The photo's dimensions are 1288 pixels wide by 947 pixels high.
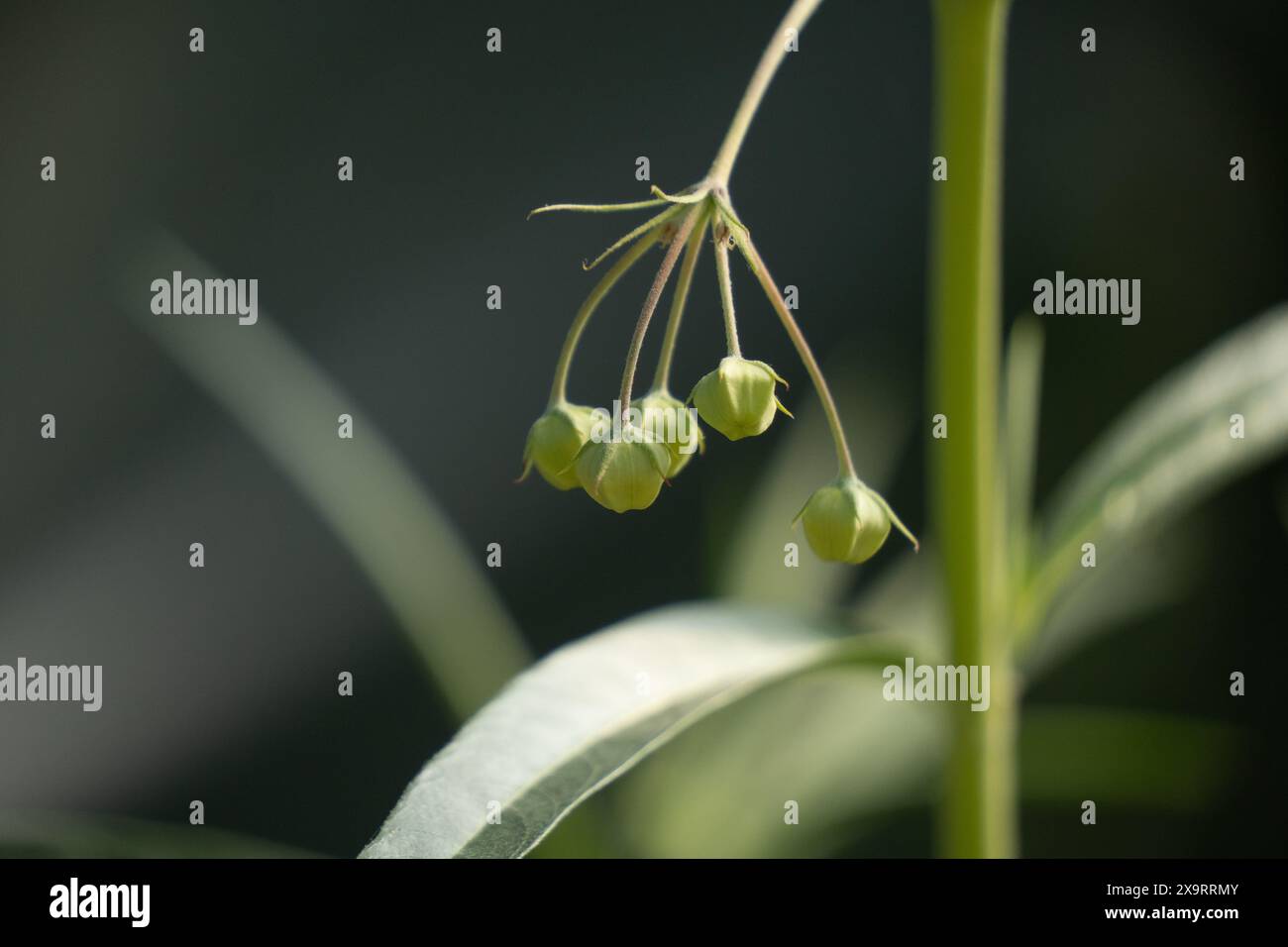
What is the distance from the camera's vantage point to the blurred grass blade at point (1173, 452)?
515 mm

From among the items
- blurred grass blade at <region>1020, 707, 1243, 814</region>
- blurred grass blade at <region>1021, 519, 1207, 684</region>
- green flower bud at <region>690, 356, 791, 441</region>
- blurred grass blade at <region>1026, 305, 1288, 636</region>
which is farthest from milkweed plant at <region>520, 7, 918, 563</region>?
blurred grass blade at <region>1020, 707, 1243, 814</region>

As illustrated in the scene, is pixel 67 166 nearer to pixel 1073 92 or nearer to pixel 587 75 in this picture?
pixel 587 75

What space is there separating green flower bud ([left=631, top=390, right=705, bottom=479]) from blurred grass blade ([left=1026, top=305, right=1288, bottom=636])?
196 millimetres

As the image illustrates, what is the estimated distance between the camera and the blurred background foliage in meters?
1.26

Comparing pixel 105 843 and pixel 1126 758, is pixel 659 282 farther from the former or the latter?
pixel 1126 758

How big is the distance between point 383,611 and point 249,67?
0.60 metres

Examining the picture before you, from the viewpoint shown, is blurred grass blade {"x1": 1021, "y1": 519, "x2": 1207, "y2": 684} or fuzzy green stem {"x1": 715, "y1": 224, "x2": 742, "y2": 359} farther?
blurred grass blade {"x1": 1021, "y1": 519, "x2": 1207, "y2": 684}

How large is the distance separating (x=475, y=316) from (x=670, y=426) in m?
0.96

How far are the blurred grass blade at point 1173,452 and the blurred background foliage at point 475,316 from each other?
601mm

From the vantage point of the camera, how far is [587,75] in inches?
52.6

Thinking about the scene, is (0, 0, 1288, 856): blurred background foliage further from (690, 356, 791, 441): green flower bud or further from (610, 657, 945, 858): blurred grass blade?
(690, 356, 791, 441): green flower bud

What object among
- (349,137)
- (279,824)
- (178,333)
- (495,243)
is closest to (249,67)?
Result: (349,137)
